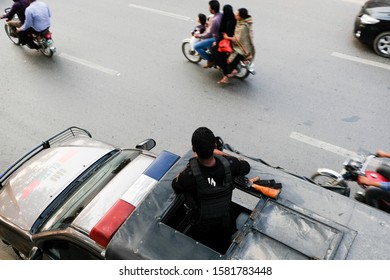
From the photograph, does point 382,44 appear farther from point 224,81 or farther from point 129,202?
point 129,202

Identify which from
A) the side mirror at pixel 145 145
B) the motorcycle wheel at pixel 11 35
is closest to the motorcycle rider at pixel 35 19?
the motorcycle wheel at pixel 11 35

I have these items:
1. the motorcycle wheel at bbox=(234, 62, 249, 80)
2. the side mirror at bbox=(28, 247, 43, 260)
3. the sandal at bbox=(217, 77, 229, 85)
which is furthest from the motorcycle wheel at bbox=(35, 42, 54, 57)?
the side mirror at bbox=(28, 247, 43, 260)

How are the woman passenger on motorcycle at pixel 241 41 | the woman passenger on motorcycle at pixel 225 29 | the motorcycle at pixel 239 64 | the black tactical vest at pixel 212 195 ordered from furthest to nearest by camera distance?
the motorcycle at pixel 239 64 < the woman passenger on motorcycle at pixel 225 29 < the woman passenger on motorcycle at pixel 241 41 < the black tactical vest at pixel 212 195

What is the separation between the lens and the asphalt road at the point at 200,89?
21.8 ft

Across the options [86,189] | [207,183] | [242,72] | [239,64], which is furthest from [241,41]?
[207,183]

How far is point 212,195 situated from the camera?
10.4 ft

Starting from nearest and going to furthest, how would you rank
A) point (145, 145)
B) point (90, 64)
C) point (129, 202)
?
point (129, 202), point (145, 145), point (90, 64)

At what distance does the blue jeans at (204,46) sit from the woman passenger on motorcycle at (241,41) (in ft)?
1.66

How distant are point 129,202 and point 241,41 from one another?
467 centimetres

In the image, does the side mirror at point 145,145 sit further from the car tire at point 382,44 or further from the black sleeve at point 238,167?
the car tire at point 382,44

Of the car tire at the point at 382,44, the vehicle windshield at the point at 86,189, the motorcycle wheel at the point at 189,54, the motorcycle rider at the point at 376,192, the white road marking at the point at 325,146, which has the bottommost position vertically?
the white road marking at the point at 325,146

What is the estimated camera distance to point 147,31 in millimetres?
9742

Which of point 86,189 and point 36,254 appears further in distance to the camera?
point 86,189
